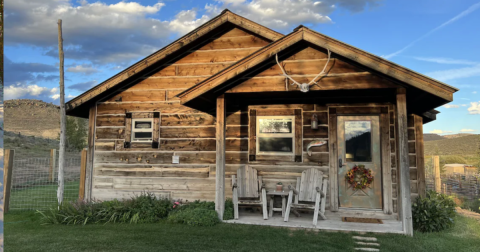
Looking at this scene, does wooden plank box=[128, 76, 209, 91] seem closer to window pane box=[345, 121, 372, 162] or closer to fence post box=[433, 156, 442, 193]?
window pane box=[345, 121, 372, 162]

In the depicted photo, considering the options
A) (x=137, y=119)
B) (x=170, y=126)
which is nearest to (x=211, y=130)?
(x=170, y=126)

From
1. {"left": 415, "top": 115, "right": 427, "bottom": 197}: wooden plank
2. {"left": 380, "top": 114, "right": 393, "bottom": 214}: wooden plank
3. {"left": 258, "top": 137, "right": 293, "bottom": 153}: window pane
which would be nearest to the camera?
{"left": 380, "top": 114, "right": 393, "bottom": 214}: wooden plank

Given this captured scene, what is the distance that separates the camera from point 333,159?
24.0 feet

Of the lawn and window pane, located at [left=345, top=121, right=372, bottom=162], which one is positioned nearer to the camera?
the lawn

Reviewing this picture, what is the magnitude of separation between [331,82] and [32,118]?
67.9 meters

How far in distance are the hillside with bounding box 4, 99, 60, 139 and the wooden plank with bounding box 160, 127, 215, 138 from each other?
51943 mm

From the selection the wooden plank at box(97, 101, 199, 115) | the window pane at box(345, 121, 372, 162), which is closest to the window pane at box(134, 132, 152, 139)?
the wooden plank at box(97, 101, 199, 115)

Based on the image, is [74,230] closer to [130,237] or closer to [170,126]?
[130,237]

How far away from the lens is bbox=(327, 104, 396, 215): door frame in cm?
710

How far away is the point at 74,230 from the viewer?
6098mm

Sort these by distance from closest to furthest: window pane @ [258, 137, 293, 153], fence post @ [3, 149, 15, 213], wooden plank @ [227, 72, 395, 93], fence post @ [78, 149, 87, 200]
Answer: wooden plank @ [227, 72, 395, 93]
window pane @ [258, 137, 293, 153]
fence post @ [3, 149, 15, 213]
fence post @ [78, 149, 87, 200]

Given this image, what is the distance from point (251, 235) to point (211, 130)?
3199 millimetres

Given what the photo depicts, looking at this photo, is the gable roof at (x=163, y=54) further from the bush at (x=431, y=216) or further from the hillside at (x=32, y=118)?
the hillside at (x=32, y=118)

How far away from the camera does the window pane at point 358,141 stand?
7336mm
